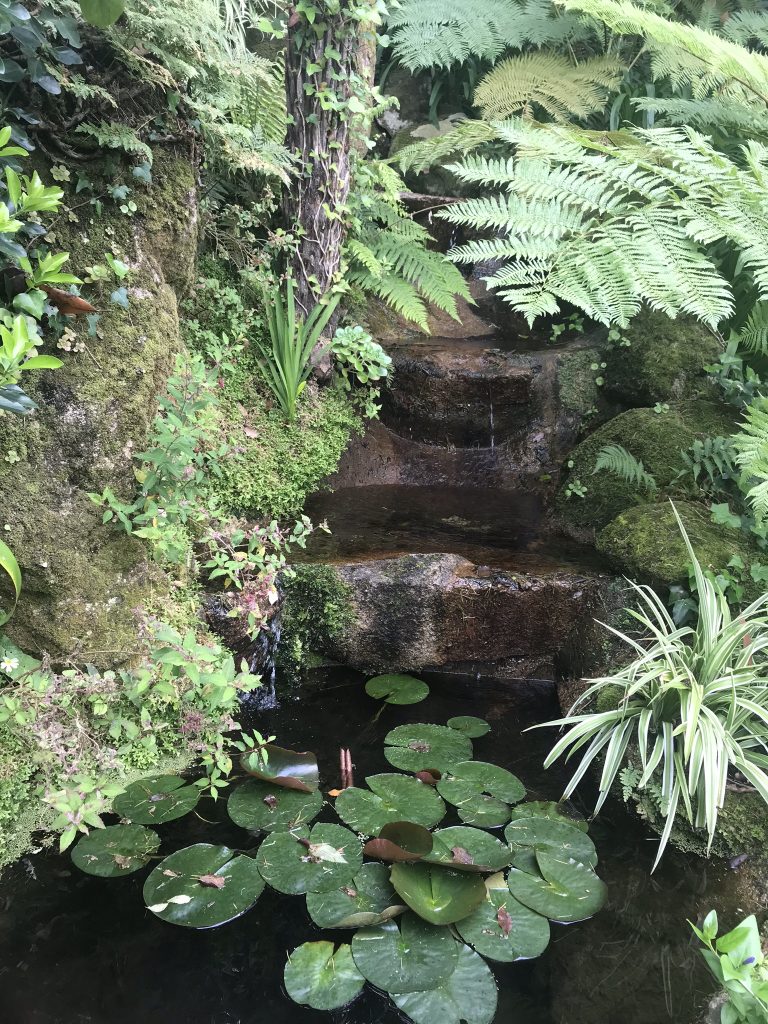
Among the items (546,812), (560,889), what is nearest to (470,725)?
(546,812)

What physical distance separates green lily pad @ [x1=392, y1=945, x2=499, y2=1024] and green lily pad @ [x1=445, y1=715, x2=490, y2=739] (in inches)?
37.0

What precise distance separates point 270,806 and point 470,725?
877 mm

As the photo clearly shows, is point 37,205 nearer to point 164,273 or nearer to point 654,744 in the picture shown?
point 164,273

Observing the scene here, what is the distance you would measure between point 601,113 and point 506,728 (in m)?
4.75

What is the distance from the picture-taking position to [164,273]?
241 cm

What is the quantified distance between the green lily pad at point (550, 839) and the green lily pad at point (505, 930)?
0.15 m

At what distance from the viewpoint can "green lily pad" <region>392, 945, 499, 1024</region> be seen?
4.97 feet

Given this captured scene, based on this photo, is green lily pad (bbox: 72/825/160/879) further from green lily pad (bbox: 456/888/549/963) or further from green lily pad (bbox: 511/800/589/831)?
green lily pad (bbox: 511/800/589/831)

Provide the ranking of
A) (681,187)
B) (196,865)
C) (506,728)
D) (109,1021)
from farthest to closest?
(506,728)
(681,187)
(196,865)
(109,1021)

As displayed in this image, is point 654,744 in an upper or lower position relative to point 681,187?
lower

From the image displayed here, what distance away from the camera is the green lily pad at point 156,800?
6.51 feet

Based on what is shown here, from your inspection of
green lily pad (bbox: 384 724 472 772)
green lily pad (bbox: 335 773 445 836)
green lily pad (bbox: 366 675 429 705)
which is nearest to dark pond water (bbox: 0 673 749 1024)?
green lily pad (bbox: 335 773 445 836)

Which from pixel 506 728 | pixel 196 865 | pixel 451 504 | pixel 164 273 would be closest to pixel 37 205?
pixel 164 273

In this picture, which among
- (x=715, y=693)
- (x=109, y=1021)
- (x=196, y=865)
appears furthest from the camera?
(x=715, y=693)
